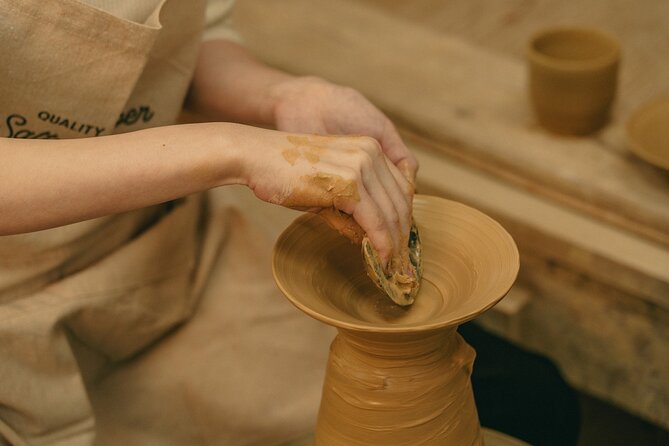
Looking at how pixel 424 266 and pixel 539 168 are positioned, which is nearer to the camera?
pixel 424 266

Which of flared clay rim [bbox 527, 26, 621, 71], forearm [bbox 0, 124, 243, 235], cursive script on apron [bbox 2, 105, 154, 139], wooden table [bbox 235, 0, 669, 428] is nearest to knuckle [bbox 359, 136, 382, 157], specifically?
forearm [bbox 0, 124, 243, 235]

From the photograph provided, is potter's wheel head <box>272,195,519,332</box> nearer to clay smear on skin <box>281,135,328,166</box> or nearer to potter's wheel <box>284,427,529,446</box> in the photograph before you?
clay smear on skin <box>281,135,328,166</box>

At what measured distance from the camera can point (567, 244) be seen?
1.72 metres

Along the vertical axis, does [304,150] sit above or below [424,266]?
above

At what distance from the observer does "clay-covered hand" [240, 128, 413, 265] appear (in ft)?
3.16

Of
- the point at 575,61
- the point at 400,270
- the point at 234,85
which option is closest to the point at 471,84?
the point at 575,61

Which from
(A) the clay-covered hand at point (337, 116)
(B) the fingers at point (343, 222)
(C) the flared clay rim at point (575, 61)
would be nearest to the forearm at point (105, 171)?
(B) the fingers at point (343, 222)

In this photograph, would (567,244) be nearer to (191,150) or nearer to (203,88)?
(203,88)

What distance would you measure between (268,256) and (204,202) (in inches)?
5.6

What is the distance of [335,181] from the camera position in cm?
96

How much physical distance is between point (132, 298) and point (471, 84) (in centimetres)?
120

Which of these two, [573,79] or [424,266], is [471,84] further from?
[424,266]

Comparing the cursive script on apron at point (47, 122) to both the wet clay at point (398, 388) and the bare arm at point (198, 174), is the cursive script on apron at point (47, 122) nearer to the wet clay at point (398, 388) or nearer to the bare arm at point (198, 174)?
the bare arm at point (198, 174)

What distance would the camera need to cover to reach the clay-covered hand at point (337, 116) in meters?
1.20
